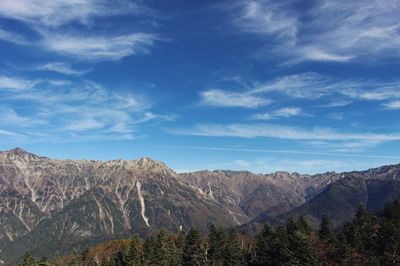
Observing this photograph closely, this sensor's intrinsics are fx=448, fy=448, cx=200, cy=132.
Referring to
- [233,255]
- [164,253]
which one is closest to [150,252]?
[164,253]

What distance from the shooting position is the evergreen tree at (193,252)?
157275mm

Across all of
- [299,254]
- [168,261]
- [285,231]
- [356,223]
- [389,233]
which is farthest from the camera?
[168,261]

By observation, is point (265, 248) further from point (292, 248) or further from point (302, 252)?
point (302, 252)

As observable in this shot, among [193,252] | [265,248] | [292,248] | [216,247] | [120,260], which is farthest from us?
[120,260]

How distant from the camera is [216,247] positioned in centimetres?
16650

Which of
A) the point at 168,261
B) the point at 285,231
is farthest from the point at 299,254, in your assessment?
the point at 168,261

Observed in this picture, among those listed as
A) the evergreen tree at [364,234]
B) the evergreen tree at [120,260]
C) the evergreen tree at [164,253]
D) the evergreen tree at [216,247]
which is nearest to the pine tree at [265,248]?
the evergreen tree at [216,247]

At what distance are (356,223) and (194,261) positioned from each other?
57.9m

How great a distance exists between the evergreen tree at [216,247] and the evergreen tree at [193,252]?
4044 millimetres

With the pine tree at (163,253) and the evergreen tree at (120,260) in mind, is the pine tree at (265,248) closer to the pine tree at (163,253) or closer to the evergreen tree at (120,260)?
the pine tree at (163,253)

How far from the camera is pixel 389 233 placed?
430ft

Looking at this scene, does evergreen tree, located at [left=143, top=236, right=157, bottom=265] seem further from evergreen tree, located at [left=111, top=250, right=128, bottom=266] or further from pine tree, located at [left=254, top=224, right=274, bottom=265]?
pine tree, located at [left=254, top=224, right=274, bottom=265]

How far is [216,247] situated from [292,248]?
73.1 metres

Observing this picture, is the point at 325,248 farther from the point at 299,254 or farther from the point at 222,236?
the point at 299,254
